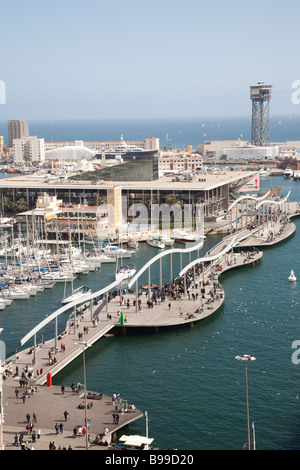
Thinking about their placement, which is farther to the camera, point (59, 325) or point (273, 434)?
point (59, 325)

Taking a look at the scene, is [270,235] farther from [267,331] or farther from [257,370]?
[257,370]

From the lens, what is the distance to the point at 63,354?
26.5 metres

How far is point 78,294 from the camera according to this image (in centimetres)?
3538

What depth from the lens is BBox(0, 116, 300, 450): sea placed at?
2100 centimetres

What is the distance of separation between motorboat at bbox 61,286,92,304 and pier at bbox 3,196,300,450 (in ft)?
2.97

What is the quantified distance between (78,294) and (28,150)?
89.5 meters

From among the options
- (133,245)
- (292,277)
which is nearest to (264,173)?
(133,245)

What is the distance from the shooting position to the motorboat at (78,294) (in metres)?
34.5

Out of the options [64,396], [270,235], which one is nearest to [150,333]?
[64,396]

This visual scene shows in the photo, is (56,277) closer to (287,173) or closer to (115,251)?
(115,251)

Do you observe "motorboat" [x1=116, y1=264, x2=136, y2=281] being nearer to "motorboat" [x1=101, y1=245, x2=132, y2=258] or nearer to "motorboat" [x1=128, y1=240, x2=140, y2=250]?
"motorboat" [x1=101, y1=245, x2=132, y2=258]

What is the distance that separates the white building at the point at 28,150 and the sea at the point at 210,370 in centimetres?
8624

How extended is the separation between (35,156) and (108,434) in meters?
105

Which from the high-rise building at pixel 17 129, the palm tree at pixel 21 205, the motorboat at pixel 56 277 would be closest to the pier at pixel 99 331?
the motorboat at pixel 56 277
